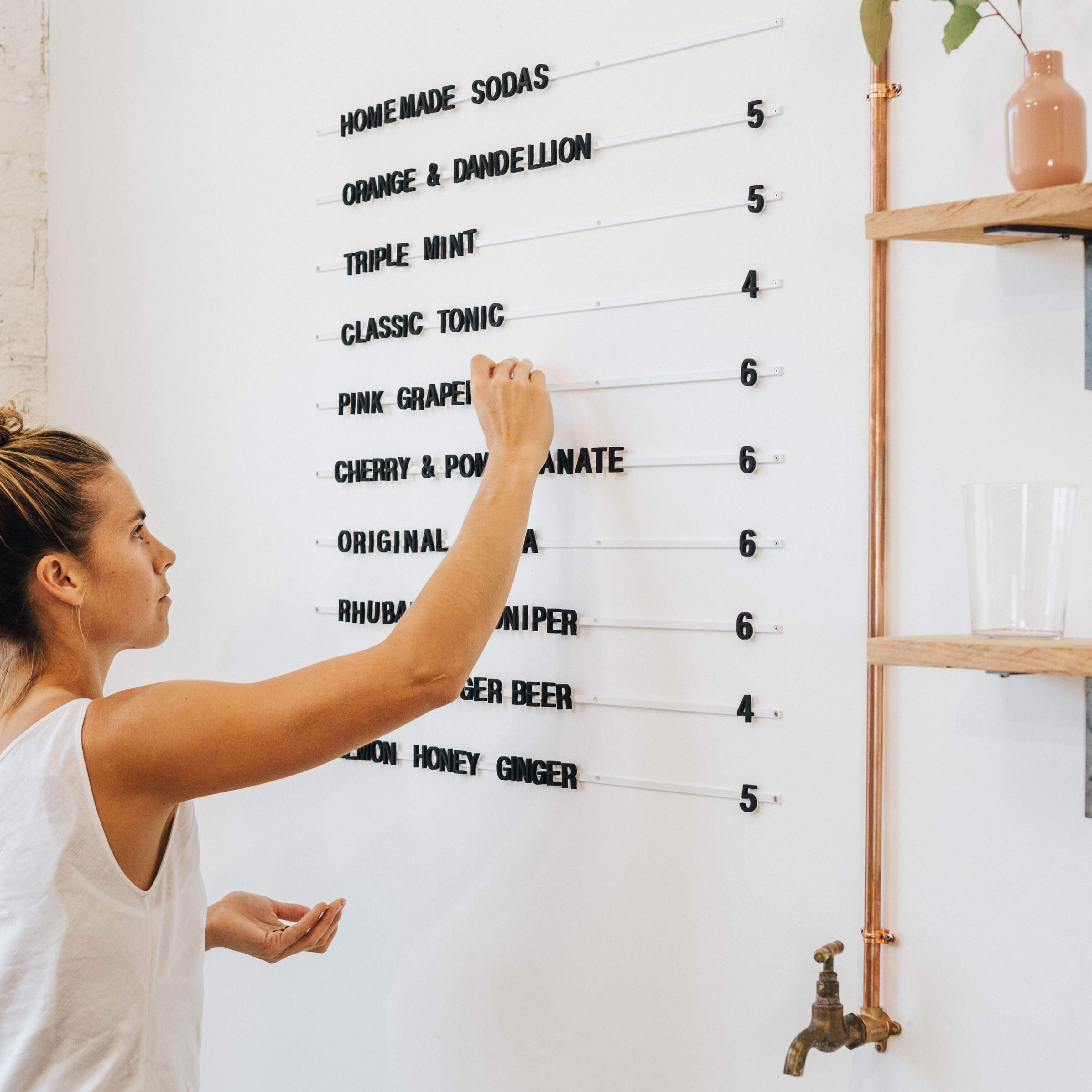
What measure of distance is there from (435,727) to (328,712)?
441 mm

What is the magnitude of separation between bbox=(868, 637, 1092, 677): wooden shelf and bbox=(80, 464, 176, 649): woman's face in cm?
72

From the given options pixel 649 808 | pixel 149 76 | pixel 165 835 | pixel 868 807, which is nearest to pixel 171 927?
pixel 165 835

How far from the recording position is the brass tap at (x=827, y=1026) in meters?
0.99

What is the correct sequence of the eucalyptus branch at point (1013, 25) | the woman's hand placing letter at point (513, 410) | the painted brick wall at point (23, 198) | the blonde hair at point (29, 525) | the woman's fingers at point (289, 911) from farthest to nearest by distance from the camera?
the painted brick wall at point (23, 198), the woman's fingers at point (289, 911), the woman's hand placing letter at point (513, 410), the blonde hair at point (29, 525), the eucalyptus branch at point (1013, 25)

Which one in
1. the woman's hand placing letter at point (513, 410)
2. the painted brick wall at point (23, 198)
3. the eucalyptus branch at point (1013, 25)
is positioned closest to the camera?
the eucalyptus branch at point (1013, 25)

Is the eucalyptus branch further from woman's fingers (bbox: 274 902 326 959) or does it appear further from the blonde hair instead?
woman's fingers (bbox: 274 902 326 959)

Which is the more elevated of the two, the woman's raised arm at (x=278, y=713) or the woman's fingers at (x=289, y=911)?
the woman's raised arm at (x=278, y=713)

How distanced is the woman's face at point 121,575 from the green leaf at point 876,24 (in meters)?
0.84

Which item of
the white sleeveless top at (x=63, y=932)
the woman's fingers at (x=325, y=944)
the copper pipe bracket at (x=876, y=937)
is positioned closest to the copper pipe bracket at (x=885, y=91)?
the copper pipe bracket at (x=876, y=937)

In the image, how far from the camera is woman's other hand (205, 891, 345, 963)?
124cm

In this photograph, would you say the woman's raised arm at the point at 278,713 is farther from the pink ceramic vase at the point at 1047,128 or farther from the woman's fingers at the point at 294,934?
the pink ceramic vase at the point at 1047,128

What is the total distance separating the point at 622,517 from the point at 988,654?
0.48 metres

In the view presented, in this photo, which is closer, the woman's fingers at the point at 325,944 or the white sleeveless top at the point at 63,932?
the white sleeveless top at the point at 63,932

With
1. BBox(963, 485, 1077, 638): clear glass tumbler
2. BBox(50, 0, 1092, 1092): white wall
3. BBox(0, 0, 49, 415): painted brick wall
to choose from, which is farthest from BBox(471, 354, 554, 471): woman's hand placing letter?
A: BBox(0, 0, 49, 415): painted brick wall
